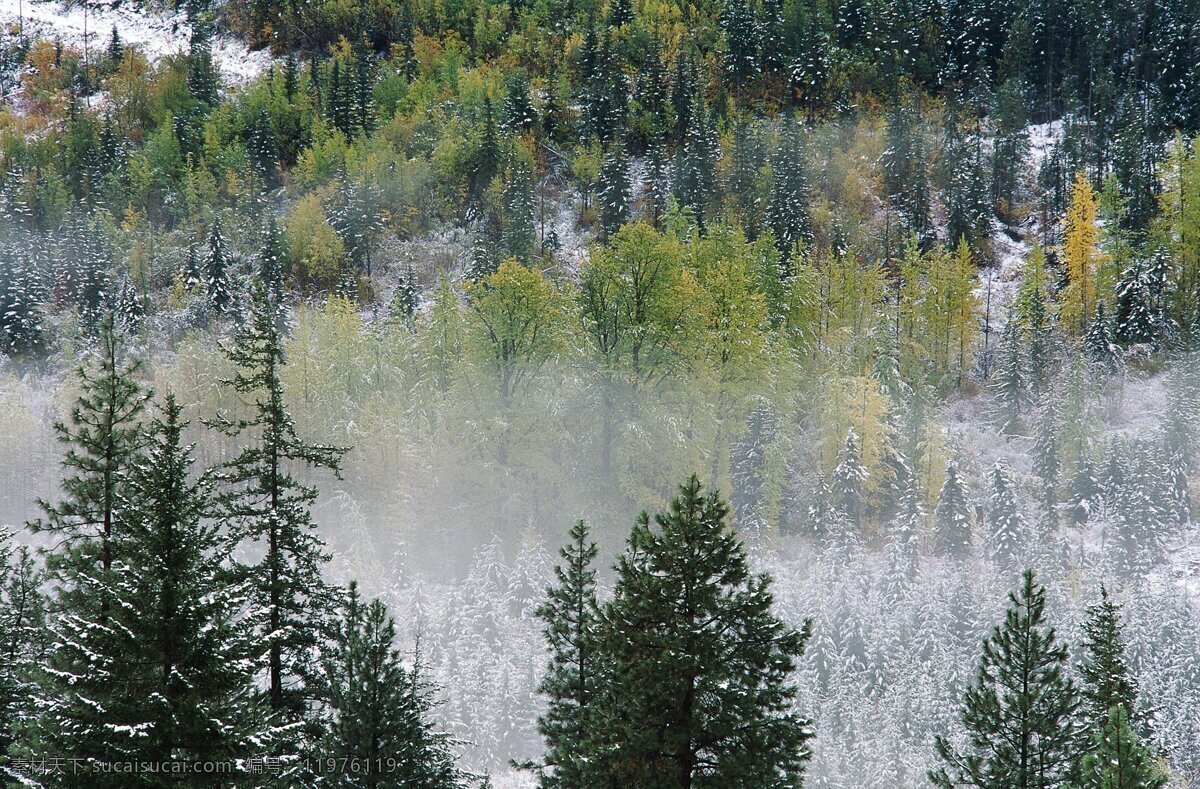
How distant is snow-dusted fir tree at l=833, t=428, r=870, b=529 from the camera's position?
151ft

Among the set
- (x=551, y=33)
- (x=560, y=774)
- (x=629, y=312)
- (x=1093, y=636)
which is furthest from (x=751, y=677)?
(x=551, y=33)

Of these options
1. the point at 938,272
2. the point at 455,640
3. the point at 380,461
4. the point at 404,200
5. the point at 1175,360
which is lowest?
the point at 455,640

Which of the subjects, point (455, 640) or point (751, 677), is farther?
point (455, 640)

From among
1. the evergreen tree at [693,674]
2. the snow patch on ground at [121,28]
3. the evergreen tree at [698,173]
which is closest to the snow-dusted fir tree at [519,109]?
the evergreen tree at [698,173]

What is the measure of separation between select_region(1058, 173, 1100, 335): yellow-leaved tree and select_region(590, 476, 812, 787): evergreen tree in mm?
51306

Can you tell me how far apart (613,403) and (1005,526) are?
17879 millimetres

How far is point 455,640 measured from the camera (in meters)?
40.2

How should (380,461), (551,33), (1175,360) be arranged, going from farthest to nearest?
(551,33) < (1175,360) < (380,461)

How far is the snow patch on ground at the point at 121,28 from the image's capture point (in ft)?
458

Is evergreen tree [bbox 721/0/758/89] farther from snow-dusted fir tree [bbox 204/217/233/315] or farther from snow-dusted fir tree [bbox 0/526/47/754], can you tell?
snow-dusted fir tree [bbox 0/526/47/754]

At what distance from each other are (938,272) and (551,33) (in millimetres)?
74598

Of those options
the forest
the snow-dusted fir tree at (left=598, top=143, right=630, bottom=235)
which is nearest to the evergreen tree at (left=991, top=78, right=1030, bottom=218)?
the forest

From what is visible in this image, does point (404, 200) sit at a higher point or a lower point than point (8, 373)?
higher

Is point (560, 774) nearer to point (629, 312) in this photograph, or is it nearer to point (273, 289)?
point (629, 312)
